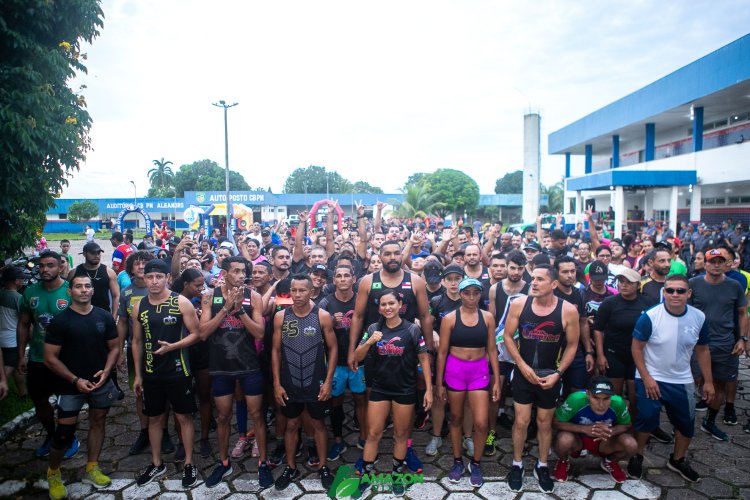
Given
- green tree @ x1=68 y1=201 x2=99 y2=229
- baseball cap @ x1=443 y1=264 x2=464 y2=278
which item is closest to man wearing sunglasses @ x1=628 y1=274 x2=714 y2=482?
baseball cap @ x1=443 y1=264 x2=464 y2=278

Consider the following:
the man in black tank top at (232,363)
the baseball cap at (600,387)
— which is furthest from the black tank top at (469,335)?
the man in black tank top at (232,363)

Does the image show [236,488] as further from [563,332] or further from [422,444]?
[563,332]

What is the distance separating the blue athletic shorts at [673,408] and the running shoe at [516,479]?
4.07ft

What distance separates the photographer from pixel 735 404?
575 centimetres

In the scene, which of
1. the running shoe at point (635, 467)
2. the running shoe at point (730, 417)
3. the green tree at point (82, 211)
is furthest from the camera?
the green tree at point (82, 211)

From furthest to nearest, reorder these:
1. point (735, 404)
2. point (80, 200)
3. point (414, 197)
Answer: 1. point (80, 200)
2. point (414, 197)
3. point (735, 404)

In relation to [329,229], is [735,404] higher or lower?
lower

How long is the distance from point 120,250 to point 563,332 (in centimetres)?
863

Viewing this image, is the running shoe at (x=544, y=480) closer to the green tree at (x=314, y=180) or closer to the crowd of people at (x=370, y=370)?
the crowd of people at (x=370, y=370)

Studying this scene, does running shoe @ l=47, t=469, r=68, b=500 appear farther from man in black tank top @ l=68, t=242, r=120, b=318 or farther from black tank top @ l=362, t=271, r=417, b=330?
black tank top @ l=362, t=271, r=417, b=330

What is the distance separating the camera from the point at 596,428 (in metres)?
4.16

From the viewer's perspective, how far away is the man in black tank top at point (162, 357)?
14.3 ft

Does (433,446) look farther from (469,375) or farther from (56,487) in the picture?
(56,487)

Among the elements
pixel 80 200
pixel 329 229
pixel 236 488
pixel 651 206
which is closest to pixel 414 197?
pixel 651 206
